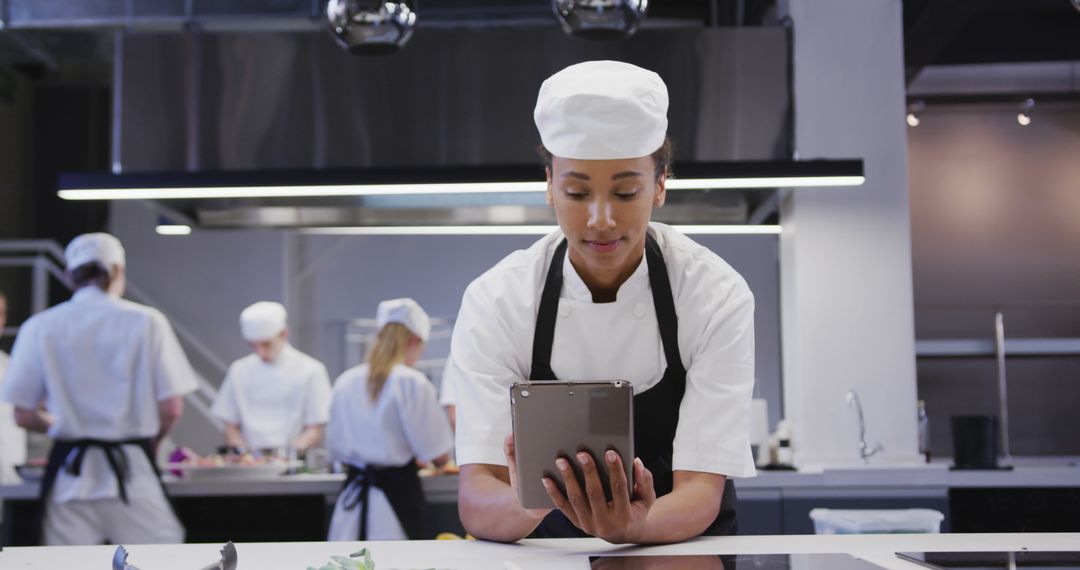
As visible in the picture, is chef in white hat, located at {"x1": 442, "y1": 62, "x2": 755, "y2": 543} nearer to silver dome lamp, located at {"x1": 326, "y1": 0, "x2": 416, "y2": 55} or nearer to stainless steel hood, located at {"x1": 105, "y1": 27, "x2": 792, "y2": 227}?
silver dome lamp, located at {"x1": 326, "y1": 0, "x2": 416, "y2": 55}

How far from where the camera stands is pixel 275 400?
557cm

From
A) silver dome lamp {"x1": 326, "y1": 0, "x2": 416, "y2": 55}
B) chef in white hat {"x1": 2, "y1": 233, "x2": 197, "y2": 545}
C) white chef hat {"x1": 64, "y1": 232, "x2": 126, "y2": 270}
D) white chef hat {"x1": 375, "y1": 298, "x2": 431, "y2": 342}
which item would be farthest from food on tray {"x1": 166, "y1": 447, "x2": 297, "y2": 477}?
silver dome lamp {"x1": 326, "y1": 0, "x2": 416, "y2": 55}

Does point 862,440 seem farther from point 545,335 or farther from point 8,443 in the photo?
point 8,443

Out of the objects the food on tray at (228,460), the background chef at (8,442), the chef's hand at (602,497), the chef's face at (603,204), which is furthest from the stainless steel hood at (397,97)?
the chef's hand at (602,497)

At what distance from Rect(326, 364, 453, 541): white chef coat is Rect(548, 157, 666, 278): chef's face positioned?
2520 mm

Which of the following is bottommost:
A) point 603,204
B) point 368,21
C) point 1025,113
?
point 603,204

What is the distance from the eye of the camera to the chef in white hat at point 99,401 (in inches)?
142

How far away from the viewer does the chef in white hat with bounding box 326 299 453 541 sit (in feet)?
12.6

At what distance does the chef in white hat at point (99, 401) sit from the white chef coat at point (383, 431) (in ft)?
1.91

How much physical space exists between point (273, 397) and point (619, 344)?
4228 mm

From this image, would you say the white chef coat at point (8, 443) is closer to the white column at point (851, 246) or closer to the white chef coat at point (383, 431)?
the white chef coat at point (383, 431)

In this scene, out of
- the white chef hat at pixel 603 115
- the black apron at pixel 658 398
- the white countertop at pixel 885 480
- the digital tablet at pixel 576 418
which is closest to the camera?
the digital tablet at pixel 576 418

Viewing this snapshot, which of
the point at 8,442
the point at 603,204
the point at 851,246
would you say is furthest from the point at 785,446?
the point at 8,442

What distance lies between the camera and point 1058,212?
6.19 meters
